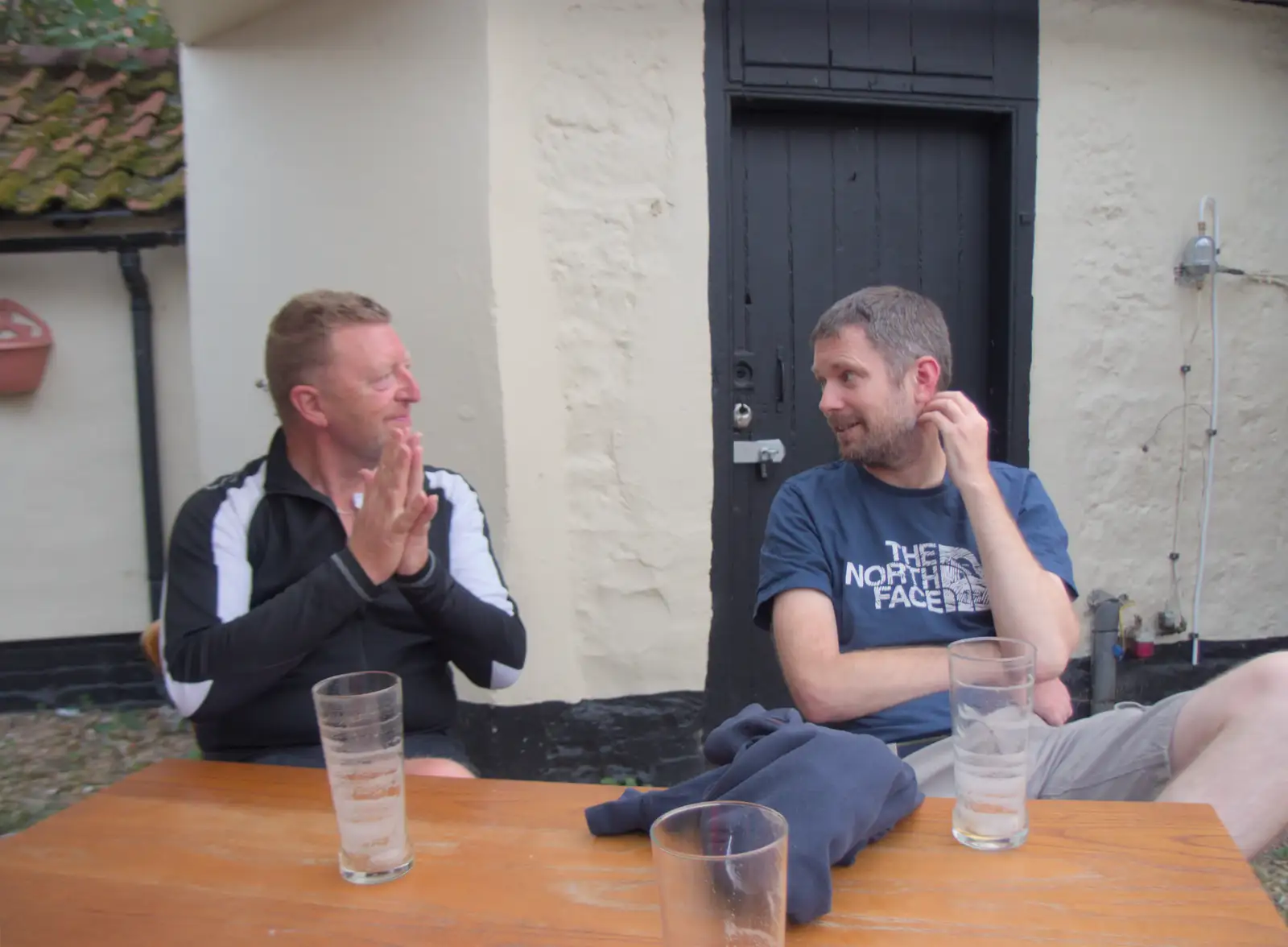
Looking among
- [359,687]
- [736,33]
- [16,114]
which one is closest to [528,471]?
[736,33]

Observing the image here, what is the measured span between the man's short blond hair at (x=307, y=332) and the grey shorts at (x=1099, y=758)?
1.31 metres

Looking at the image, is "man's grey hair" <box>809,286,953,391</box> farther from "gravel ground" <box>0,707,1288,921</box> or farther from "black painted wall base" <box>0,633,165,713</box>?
"black painted wall base" <box>0,633,165,713</box>

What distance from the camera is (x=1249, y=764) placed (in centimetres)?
126

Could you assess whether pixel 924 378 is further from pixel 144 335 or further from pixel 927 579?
pixel 144 335

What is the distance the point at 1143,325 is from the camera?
387 cm

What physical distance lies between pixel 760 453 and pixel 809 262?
75 cm

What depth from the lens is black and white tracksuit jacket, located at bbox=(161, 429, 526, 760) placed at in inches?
62.8

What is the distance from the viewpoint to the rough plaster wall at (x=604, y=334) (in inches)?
125

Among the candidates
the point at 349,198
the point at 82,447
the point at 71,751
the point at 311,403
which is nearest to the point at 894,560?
the point at 311,403

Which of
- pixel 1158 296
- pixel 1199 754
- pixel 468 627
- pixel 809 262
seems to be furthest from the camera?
pixel 1158 296

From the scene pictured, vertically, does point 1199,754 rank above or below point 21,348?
below

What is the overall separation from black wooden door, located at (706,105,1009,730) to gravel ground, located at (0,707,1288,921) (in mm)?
2249

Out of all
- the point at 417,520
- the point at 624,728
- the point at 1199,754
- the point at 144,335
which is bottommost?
the point at 624,728

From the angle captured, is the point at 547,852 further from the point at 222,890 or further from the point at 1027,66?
the point at 1027,66
